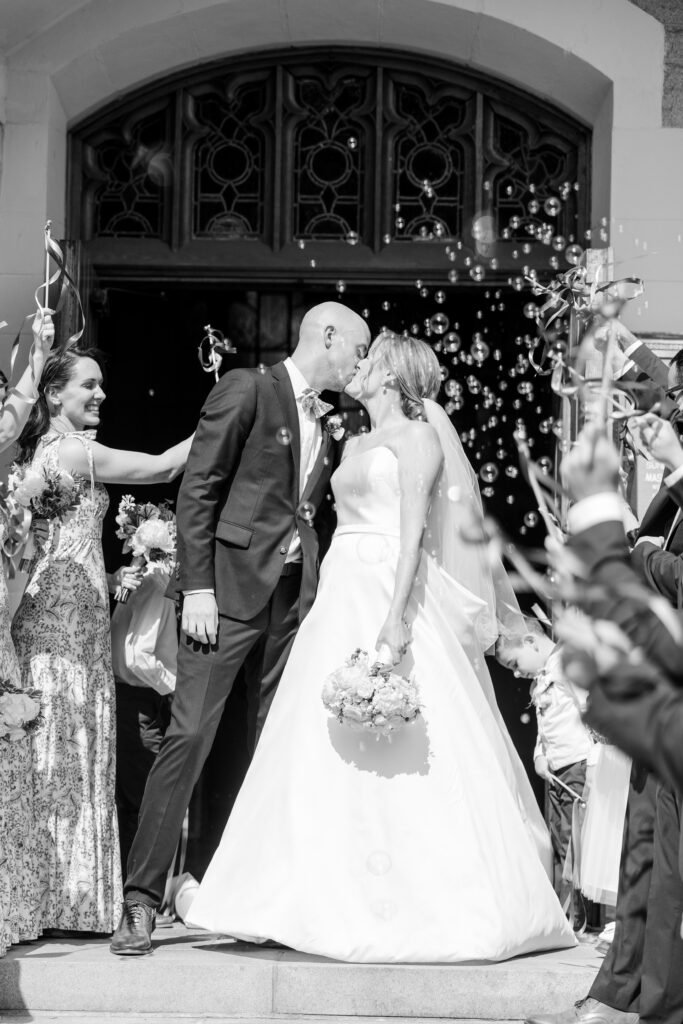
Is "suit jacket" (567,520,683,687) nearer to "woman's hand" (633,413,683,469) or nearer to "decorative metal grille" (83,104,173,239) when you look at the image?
"woman's hand" (633,413,683,469)

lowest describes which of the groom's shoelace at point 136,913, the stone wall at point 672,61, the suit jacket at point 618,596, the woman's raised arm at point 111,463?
the groom's shoelace at point 136,913

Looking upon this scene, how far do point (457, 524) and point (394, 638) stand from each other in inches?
26.9

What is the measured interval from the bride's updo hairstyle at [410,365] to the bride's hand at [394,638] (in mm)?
969

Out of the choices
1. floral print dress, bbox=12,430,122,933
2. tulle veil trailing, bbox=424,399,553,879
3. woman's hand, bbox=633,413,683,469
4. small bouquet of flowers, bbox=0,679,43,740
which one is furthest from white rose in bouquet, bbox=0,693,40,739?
woman's hand, bbox=633,413,683,469

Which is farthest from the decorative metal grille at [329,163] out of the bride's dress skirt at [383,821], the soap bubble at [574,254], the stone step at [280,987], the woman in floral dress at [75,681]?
the stone step at [280,987]

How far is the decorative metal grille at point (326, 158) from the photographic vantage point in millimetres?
7797

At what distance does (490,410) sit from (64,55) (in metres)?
3.75

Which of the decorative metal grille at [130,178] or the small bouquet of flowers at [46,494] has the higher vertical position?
the decorative metal grille at [130,178]

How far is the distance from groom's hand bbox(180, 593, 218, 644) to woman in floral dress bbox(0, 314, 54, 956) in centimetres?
68

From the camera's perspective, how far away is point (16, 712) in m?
5.23

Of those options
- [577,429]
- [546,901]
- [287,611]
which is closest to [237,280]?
[577,429]

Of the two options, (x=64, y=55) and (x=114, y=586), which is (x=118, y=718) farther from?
(x=64, y=55)

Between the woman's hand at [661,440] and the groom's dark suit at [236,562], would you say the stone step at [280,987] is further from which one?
the woman's hand at [661,440]

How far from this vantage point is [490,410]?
32.1ft
